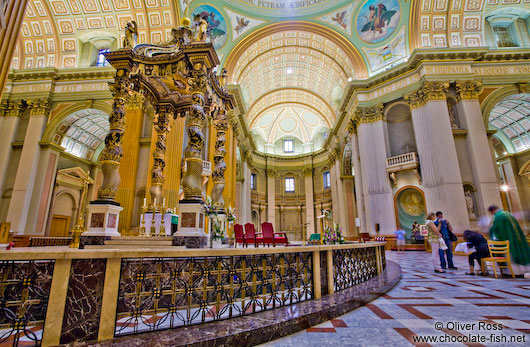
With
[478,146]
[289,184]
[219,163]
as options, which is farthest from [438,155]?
[289,184]

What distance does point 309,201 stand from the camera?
29531 millimetres

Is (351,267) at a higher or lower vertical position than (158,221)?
lower

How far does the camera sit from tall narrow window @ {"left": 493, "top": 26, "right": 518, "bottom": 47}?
14547 mm

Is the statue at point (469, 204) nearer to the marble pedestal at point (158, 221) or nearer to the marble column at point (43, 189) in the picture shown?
the marble pedestal at point (158, 221)

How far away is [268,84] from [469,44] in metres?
15.5

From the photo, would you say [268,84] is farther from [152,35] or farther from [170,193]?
[170,193]

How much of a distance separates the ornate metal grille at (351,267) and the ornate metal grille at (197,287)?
0.66 m

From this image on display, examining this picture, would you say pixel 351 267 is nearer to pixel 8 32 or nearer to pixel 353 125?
pixel 8 32

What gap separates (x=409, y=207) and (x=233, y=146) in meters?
11.8

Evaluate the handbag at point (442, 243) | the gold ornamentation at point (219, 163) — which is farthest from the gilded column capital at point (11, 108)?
the handbag at point (442, 243)

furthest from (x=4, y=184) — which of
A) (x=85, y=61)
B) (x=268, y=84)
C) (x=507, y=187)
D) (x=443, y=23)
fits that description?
(x=507, y=187)

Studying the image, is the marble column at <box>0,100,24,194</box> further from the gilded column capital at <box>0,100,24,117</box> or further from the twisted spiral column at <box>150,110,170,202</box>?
the twisted spiral column at <box>150,110,170,202</box>

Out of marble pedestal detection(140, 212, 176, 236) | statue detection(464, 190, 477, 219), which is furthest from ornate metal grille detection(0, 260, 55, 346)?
statue detection(464, 190, 477, 219)

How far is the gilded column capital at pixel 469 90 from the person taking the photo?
42.9ft
